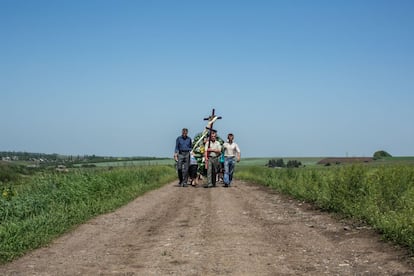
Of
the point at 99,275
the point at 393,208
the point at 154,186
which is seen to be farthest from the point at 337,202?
the point at 154,186

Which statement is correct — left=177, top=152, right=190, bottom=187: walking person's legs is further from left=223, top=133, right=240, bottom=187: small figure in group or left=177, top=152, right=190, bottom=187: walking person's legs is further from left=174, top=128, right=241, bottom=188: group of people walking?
left=223, top=133, right=240, bottom=187: small figure in group

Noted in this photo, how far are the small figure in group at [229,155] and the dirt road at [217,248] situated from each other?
33.0 feet

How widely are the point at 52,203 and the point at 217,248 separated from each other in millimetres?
6766

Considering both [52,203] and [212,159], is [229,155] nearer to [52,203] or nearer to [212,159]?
[212,159]

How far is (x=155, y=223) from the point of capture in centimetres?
1120

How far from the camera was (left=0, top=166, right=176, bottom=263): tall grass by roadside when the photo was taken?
9094 mm

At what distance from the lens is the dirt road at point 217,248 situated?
7.00m

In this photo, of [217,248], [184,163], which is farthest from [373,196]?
[184,163]

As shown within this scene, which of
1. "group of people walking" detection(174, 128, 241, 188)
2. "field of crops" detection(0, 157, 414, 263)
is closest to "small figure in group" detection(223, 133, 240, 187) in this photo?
"group of people walking" detection(174, 128, 241, 188)

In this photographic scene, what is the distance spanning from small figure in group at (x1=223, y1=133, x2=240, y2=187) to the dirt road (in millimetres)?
10071

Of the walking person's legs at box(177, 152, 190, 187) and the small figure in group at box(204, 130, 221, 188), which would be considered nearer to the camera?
the small figure in group at box(204, 130, 221, 188)

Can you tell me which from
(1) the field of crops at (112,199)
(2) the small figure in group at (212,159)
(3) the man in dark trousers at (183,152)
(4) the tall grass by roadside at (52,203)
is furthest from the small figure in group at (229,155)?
(1) the field of crops at (112,199)

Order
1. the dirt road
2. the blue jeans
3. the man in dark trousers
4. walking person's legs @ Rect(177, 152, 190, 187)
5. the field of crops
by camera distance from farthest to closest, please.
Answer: walking person's legs @ Rect(177, 152, 190, 187), the man in dark trousers, the blue jeans, the field of crops, the dirt road

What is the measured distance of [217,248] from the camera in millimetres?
8164
